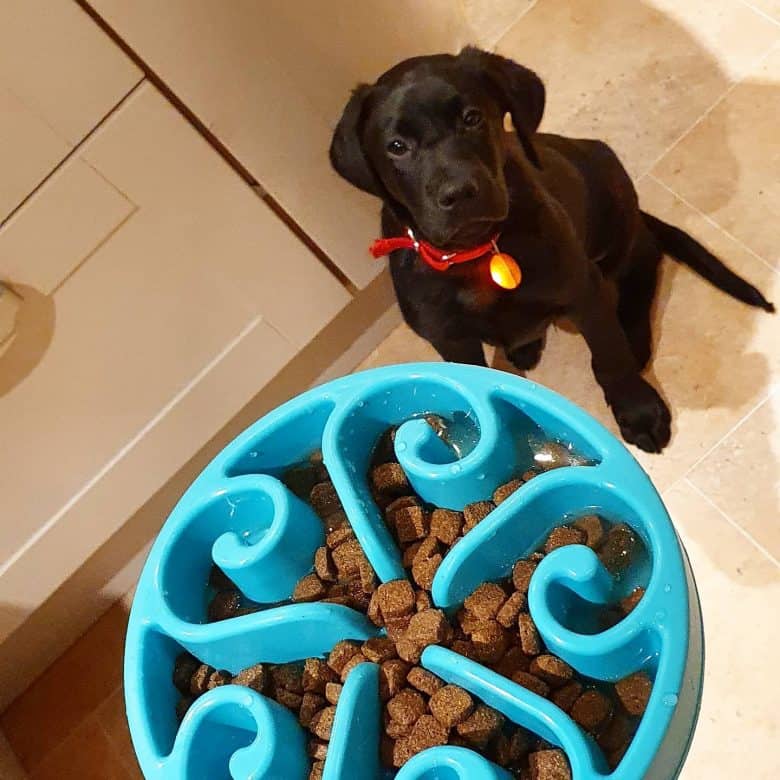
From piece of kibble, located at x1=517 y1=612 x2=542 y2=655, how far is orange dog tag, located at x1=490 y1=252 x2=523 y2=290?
1.57 ft

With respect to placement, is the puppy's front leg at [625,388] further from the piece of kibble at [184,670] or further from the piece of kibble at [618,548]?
the piece of kibble at [184,670]

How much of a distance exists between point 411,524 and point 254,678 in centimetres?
20

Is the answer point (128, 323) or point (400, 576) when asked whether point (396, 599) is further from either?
point (128, 323)

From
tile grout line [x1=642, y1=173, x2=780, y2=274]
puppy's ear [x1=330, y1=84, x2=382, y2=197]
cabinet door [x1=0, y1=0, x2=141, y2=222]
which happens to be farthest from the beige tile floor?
cabinet door [x1=0, y1=0, x2=141, y2=222]

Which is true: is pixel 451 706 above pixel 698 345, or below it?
above

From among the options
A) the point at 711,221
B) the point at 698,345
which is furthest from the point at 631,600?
the point at 711,221

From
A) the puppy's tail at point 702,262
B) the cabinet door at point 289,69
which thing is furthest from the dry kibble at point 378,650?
the puppy's tail at point 702,262

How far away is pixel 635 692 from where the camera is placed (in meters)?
0.72

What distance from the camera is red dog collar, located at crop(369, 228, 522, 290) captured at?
112 centimetres

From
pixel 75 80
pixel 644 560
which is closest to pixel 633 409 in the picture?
pixel 644 560

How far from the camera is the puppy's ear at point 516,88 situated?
112cm

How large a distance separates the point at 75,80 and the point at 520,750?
848mm

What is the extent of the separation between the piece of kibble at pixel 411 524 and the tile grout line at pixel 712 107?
0.96m

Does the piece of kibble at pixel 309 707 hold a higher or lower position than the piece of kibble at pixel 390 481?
lower
